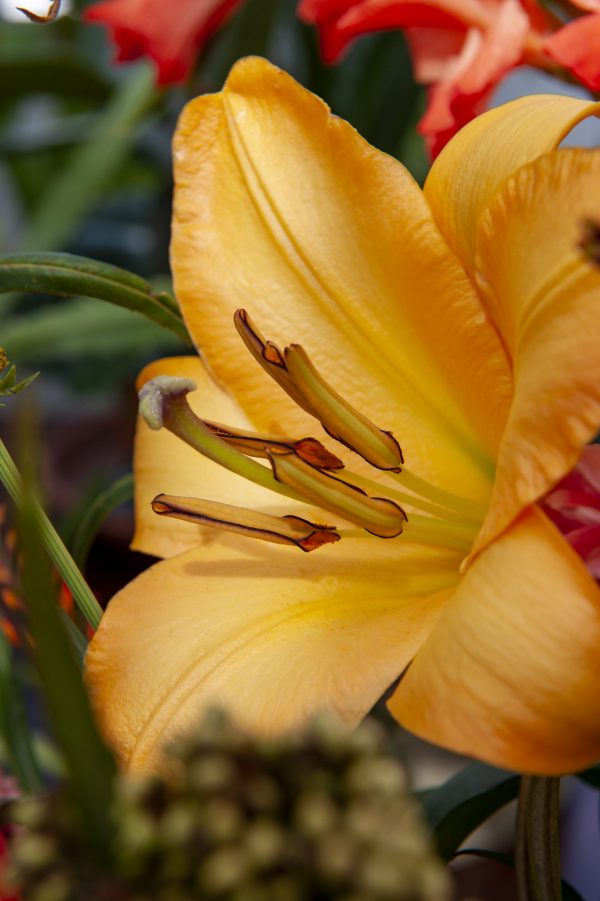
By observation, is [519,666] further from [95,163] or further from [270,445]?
[95,163]

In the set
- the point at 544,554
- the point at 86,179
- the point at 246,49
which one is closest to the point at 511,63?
the point at 544,554

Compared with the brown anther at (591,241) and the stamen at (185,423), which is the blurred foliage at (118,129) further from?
the brown anther at (591,241)

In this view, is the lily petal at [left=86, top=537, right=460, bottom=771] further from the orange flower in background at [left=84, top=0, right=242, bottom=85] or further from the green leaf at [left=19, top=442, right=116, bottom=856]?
the orange flower in background at [left=84, top=0, right=242, bottom=85]

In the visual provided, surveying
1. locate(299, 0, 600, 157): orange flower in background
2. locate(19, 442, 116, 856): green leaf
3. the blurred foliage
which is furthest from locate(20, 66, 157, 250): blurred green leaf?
locate(19, 442, 116, 856): green leaf

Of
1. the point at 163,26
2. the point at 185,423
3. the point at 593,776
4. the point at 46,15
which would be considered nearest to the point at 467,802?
the point at 593,776

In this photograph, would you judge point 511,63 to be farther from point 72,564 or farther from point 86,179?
point 86,179

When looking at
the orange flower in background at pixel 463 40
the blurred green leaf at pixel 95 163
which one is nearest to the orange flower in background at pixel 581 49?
the orange flower in background at pixel 463 40
